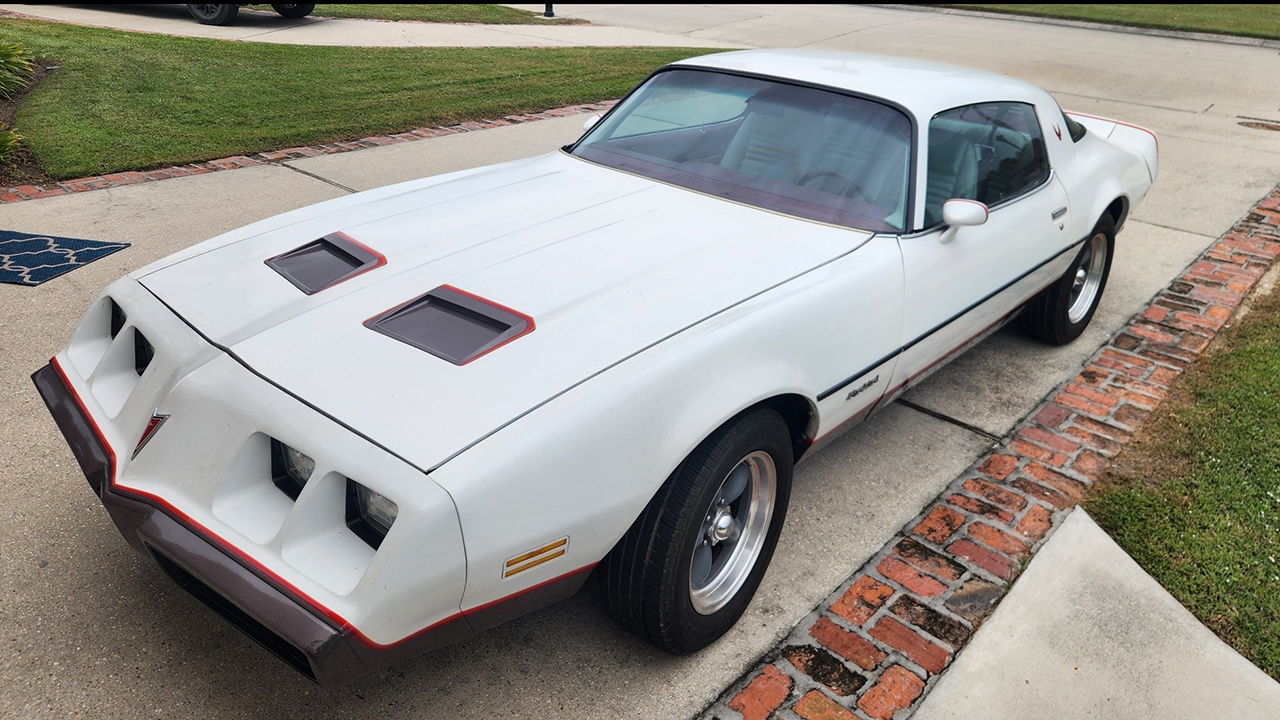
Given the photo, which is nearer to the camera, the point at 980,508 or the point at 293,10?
the point at 980,508

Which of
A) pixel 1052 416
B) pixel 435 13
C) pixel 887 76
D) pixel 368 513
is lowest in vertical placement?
pixel 1052 416

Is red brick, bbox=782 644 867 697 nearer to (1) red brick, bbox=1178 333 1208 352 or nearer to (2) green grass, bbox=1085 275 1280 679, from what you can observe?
(2) green grass, bbox=1085 275 1280 679

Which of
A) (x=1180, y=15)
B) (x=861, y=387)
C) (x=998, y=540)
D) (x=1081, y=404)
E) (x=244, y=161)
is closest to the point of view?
(x=861, y=387)

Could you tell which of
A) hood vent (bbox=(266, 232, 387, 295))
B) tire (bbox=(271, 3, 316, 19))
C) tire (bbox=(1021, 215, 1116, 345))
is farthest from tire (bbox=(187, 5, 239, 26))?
tire (bbox=(1021, 215, 1116, 345))

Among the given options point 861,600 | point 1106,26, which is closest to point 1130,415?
point 861,600

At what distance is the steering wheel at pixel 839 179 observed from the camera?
3.13 m

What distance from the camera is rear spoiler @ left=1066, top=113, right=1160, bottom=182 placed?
477 centimetres

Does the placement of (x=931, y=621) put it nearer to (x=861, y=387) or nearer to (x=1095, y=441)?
(x=861, y=387)

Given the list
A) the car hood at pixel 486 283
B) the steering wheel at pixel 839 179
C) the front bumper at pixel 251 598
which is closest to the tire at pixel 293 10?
the car hood at pixel 486 283

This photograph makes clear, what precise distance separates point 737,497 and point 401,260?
1215 mm

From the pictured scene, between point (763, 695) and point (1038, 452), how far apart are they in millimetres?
1877

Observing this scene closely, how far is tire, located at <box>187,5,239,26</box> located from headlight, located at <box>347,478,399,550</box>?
1132 cm

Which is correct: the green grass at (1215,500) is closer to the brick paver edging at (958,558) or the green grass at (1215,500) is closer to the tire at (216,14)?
the brick paver edging at (958,558)

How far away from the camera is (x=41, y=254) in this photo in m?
4.70
